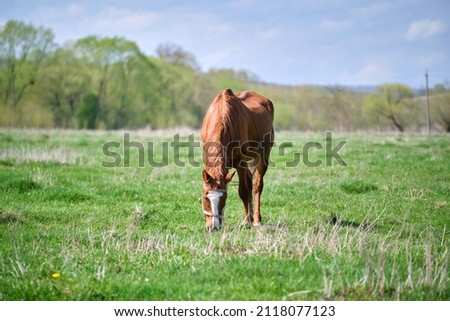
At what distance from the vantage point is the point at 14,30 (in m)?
42.9

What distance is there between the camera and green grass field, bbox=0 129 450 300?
5199 mm

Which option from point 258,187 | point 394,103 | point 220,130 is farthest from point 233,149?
point 394,103

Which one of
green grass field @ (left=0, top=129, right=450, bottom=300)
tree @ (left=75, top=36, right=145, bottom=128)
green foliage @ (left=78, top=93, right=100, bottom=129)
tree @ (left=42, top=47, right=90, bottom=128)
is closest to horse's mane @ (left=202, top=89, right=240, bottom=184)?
green grass field @ (left=0, top=129, right=450, bottom=300)

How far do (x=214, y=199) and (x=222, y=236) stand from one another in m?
0.93

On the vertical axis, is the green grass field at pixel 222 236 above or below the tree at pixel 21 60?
below

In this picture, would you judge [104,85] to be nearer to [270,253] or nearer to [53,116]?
[53,116]

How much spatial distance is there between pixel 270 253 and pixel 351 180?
7.30 m

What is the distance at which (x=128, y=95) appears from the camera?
59.6m

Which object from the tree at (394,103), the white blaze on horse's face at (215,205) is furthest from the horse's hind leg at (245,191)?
the tree at (394,103)

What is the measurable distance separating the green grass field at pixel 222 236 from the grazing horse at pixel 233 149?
13.6 inches

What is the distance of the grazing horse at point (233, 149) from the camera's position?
7.86m

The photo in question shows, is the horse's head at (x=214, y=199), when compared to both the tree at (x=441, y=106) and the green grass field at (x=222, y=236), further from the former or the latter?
the tree at (x=441, y=106)
